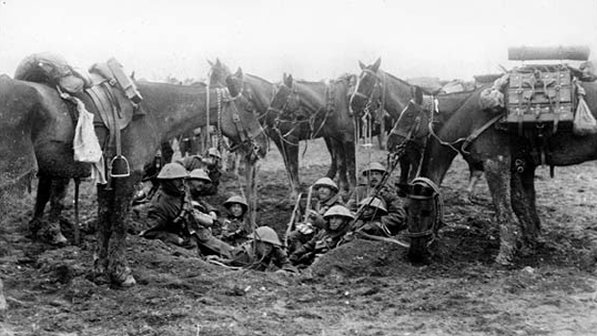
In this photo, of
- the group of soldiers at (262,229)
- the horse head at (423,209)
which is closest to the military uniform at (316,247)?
the group of soldiers at (262,229)

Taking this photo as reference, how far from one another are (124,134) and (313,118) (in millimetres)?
5957

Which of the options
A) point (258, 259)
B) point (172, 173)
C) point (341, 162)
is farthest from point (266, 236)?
point (341, 162)

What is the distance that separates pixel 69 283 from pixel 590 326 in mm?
4847

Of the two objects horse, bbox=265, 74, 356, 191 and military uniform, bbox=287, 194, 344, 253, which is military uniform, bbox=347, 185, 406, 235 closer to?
military uniform, bbox=287, 194, 344, 253

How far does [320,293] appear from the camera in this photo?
7.34 meters

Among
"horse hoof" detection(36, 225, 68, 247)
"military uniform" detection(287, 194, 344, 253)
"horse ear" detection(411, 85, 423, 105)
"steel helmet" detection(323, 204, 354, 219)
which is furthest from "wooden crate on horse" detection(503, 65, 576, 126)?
"horse hoof" detection(36, 225, 68, 247)

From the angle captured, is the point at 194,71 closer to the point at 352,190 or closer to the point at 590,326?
the point at 352,190

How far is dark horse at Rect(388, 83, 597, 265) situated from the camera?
29.3 feet

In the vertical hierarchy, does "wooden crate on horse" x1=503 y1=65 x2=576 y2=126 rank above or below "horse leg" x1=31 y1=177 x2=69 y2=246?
above

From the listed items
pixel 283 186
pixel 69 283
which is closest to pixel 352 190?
pixel 283 186

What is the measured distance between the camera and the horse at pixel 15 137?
631cm

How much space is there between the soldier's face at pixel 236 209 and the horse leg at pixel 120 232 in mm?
3684

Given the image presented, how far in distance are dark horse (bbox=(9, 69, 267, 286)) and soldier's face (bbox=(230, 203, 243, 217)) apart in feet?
8.79

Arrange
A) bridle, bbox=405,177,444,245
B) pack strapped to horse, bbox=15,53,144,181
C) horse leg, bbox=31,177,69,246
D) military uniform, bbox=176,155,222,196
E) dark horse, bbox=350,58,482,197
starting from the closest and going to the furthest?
1. pack strapped to horse, bbox=15,53,144,181
2. bridle, bbox=405,177,444,245
3. horse leg, bbox=31,177,69,246
4. dark horse, bbox=350,58,482,197
5. military uniform, bbox=176,155,222,196
